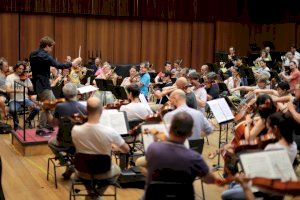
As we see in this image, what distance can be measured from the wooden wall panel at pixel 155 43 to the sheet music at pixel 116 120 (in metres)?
14.2

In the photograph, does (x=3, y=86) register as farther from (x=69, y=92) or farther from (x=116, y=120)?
(x=116, y=120)

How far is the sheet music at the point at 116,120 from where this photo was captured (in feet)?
19.9

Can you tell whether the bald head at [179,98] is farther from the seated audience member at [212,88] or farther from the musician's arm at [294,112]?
the seated audience member at [212,88]

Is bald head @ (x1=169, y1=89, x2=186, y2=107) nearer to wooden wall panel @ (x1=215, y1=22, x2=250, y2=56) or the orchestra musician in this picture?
the orchestra musician

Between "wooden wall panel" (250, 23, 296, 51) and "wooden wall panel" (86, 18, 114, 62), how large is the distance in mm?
7701

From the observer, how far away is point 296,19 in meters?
21.0

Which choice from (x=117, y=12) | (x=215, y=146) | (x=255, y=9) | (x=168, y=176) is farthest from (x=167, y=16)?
(x=168, y=176)

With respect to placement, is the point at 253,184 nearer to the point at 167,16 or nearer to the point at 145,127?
the point at 145,127

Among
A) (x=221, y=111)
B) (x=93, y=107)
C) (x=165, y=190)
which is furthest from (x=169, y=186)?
(x=221, y=111)

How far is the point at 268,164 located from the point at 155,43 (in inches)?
653

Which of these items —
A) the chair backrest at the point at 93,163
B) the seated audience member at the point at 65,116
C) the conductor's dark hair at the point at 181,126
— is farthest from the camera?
the seated audience member at the point at 65,116

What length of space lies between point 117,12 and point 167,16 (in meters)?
2.46

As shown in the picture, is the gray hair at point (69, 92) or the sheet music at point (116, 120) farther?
the gray hair at point (69, 92)

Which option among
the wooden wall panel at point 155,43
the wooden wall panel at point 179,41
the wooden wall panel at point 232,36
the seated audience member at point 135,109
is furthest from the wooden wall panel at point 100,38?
the seated audience member at point 135,109
